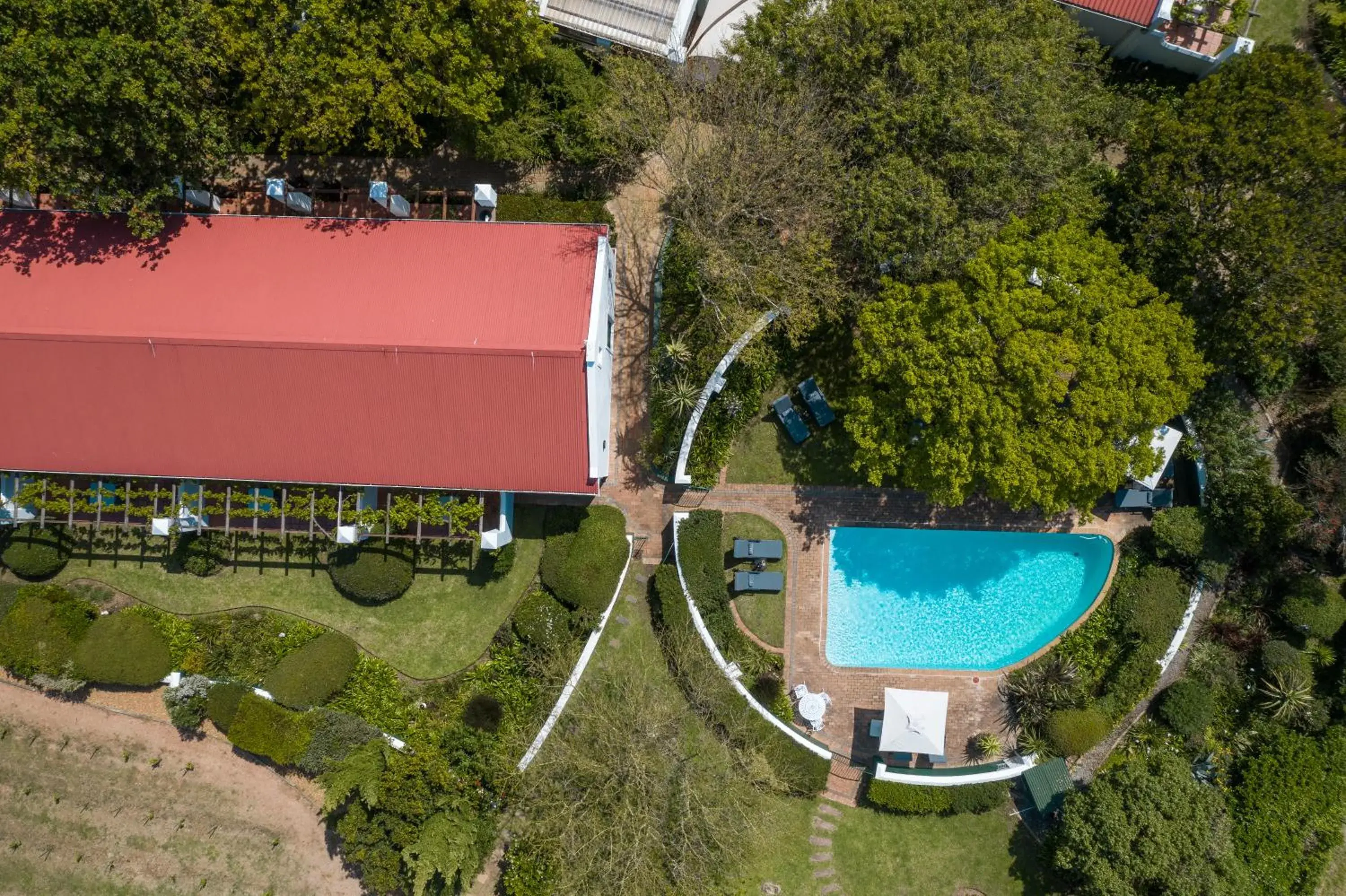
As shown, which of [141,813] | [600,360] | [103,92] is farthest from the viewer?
[141,813]

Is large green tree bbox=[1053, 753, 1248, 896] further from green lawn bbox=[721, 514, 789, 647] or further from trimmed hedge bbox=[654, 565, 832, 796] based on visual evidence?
green lawn bbox=[721, 514, 789, 647]

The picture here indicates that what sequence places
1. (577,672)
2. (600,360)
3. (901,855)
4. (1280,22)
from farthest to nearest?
(901,855), (1280,22), (577,672), (600,360)

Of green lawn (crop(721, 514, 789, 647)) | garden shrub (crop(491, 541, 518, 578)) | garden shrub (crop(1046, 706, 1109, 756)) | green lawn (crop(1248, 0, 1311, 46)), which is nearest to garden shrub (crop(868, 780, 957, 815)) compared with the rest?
garden shrub (crop(1046, 706, 1109, 756))

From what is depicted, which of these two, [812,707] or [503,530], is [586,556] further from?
[812,707]

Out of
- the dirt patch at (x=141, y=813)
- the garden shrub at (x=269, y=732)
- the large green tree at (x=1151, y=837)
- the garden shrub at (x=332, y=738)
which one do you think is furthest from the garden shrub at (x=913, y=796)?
the garden shrub at (x=269, y=732)

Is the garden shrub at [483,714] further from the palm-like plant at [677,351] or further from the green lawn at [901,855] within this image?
the palm-like plant at [677,351]

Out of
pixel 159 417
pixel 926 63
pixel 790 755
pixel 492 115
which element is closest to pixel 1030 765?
pixel 790 755

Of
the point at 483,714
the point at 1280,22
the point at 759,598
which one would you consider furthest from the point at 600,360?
the point at 1280,22
